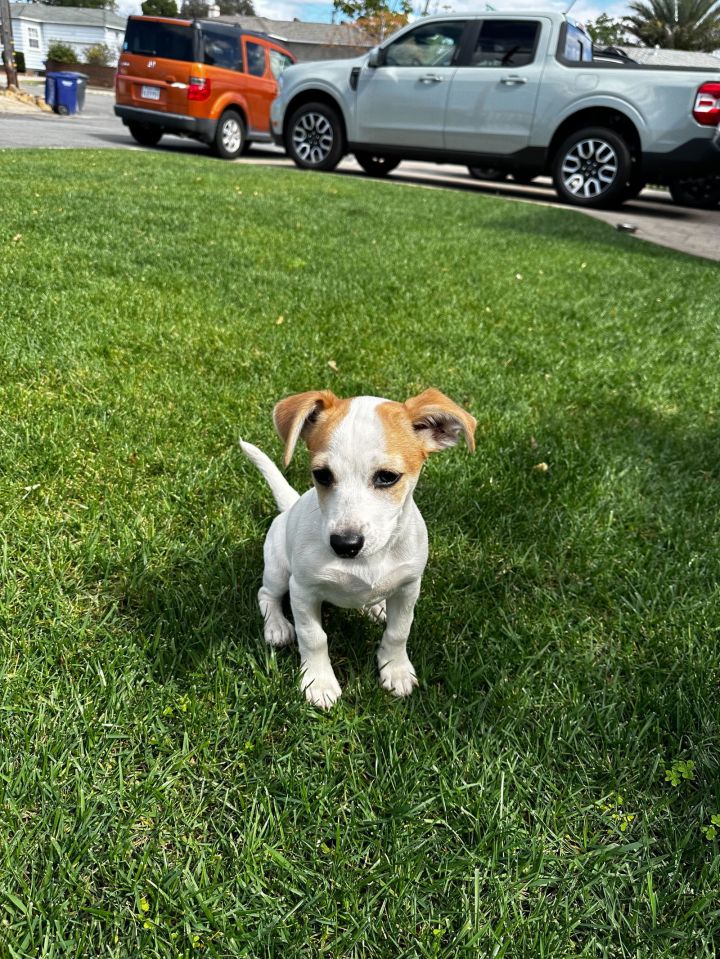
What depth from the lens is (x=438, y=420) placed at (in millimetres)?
2242

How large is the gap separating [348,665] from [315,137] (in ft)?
42.8

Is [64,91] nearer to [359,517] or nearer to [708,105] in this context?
[708,105]

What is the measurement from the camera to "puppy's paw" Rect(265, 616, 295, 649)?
7.83 ft

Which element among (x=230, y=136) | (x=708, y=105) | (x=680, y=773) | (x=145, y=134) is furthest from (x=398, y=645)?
(x=145, y=134)

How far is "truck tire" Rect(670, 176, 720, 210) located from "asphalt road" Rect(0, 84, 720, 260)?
220mm

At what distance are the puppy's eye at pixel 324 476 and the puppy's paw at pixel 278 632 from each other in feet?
2.28

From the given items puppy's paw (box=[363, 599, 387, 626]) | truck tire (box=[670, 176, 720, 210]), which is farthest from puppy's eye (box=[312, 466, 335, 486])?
truck tire (box=[670, 176, 720, 210])

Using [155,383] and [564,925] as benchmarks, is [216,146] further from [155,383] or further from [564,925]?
[564,925]

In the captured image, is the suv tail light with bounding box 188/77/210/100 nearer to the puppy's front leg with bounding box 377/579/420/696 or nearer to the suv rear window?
the suv rear window

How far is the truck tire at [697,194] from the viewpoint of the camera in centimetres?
1300

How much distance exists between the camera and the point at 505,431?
3.91m

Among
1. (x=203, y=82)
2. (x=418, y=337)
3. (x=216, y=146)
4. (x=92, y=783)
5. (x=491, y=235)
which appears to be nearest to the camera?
(x=92, y=783)

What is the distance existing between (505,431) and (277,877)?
2.79 metres

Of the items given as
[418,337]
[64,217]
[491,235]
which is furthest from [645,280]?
[64,217]
